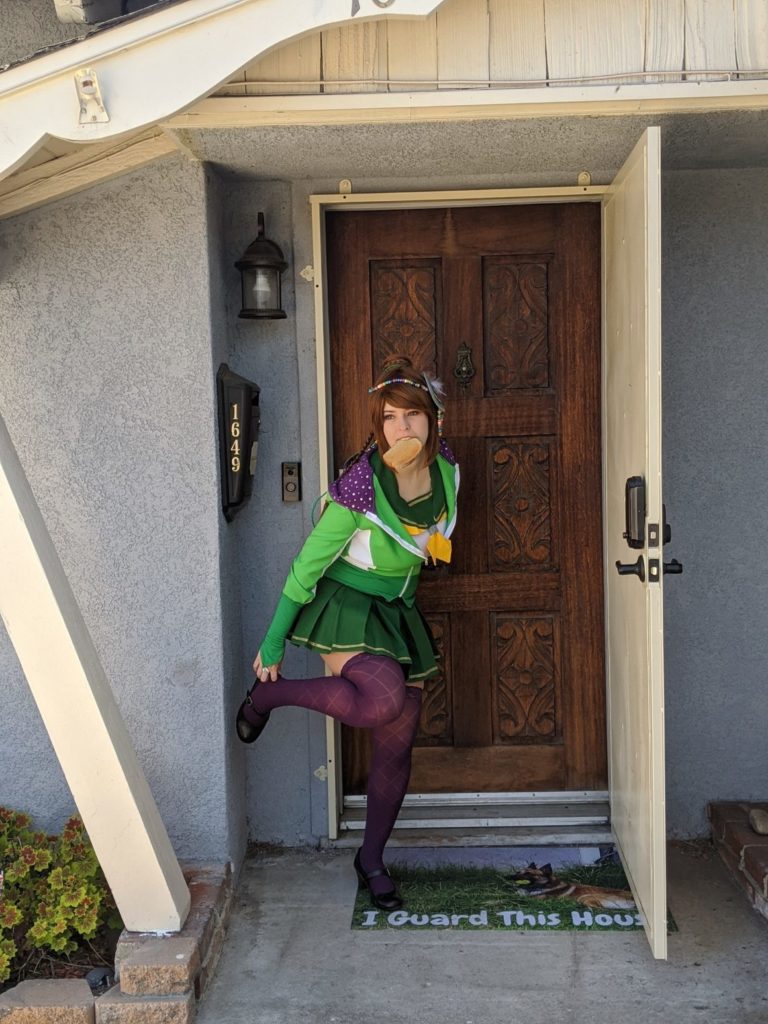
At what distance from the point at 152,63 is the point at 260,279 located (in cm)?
106

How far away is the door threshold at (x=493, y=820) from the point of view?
428 centimetres

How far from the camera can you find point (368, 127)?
3303 millimetres

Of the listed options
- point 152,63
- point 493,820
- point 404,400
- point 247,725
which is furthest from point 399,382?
point 493,820

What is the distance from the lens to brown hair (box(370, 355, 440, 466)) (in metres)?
3.57

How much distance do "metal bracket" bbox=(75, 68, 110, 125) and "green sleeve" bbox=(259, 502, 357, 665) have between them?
1.37 meters

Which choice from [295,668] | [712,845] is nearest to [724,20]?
[295,668]

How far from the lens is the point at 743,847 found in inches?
155

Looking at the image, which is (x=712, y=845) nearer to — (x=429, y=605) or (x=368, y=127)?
(x=429, y=605)

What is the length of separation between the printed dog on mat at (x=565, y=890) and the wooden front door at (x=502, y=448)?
0.41m

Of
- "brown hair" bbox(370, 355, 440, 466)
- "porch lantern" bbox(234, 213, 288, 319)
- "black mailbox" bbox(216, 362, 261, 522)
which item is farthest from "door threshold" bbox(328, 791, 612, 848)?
"porch lantern" bbox(234, 213, 288, 319)

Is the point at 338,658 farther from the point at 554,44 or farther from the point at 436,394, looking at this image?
the point at 554,44

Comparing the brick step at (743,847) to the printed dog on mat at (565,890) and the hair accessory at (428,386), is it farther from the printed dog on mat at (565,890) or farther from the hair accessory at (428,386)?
the hair accessory at (428,386)

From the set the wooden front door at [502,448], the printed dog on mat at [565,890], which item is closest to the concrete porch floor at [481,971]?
the printed dog on mat at [565,890]

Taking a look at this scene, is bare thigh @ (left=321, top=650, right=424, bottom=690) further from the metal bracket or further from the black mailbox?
the metal bracket
